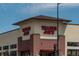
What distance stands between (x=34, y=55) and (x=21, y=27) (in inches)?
19.3

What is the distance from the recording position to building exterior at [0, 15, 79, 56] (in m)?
11.2

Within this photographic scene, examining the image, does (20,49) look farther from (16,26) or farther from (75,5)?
(75,5)

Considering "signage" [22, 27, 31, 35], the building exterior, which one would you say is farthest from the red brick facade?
"signage" [22, 27, 31, 35]

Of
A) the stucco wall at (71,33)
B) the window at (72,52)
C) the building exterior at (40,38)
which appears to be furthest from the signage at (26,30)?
the window at (72,52)

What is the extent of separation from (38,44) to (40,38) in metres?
0.09

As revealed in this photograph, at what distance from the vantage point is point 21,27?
11398 millimetres

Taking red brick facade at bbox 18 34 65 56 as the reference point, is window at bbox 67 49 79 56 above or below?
below

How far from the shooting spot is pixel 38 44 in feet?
37.1

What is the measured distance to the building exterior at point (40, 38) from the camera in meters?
11.2

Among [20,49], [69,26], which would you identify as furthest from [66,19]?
[20,49]

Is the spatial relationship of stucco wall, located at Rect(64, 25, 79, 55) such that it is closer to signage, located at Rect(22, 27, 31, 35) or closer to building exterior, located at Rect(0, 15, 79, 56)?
building exterior, located at Rect(0, 15, 79, 56)

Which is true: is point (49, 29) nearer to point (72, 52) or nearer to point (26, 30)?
point (26, 30)

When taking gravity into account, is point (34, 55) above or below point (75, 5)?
below

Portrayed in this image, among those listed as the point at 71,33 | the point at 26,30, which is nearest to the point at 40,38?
the point at 26,30
